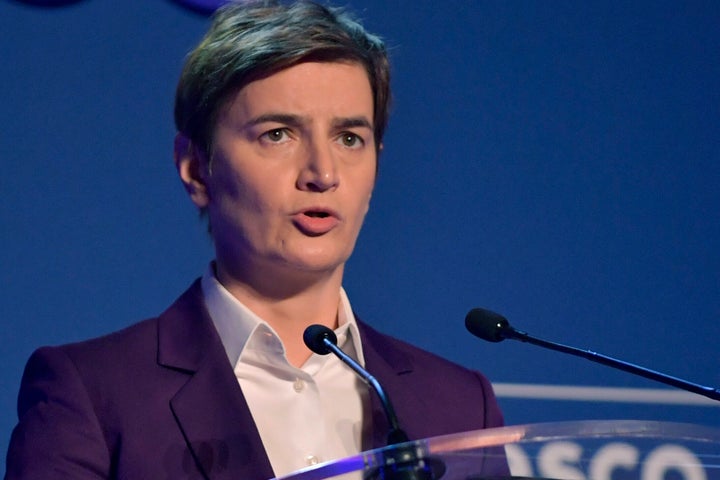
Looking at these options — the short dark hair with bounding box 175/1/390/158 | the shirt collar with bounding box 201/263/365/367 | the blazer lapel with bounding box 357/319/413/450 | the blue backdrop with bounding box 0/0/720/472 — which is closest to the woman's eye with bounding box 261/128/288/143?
the short dark hair with bounding box 175/1/390/158

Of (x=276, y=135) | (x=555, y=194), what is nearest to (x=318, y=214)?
(x=276, y=135)

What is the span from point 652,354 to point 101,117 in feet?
4.85

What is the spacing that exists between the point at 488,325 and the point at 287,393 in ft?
1.50

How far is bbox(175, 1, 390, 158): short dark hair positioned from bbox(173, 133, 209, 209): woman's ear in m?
0.02

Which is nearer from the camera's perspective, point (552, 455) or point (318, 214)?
point (552, 455)

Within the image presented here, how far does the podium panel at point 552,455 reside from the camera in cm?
105

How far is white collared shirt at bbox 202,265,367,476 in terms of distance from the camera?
6.07ft

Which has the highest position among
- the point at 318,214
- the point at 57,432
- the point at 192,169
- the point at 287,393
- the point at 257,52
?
the point at 257,52

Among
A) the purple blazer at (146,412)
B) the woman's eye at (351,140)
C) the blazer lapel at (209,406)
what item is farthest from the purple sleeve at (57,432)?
the woman's eye at (351,140)

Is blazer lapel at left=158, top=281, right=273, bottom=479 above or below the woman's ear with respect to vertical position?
below

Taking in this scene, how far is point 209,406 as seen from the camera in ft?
5.86

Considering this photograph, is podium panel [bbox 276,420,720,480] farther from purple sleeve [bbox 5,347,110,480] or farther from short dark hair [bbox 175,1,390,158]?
short dark hair [bbox 175,1,390,158]

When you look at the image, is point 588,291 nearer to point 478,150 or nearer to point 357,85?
point 478,150

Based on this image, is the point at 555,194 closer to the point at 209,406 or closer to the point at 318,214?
the point at 318,214
